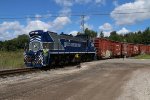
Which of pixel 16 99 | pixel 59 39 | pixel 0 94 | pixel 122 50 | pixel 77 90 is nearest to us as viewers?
pixel 16 99

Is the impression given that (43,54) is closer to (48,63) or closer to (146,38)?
(48,63)

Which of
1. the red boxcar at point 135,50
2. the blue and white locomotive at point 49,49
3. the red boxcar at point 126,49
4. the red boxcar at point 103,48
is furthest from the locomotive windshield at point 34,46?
the red boxcar at point 135,50

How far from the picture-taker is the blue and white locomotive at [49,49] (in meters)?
28.2

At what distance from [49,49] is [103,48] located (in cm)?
2005

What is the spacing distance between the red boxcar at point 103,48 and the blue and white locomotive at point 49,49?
10692mm

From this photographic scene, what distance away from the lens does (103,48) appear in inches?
1886

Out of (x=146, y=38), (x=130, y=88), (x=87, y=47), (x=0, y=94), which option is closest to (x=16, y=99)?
(x=0, y=94)

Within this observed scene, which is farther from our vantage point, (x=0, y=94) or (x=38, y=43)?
(x=38, y=43)

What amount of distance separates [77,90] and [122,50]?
1817 inches

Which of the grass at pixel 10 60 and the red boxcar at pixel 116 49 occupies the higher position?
the red boxcar at pixel 116 49

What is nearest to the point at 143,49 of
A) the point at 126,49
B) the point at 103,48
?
the point at 126,49

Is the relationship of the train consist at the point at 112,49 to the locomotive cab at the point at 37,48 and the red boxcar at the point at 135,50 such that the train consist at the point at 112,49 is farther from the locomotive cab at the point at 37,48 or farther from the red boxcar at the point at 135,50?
the locomotive cab at the point at 37,48

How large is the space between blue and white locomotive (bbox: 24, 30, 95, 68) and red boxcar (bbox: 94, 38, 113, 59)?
10.7 m

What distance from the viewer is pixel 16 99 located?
40.4 ft
